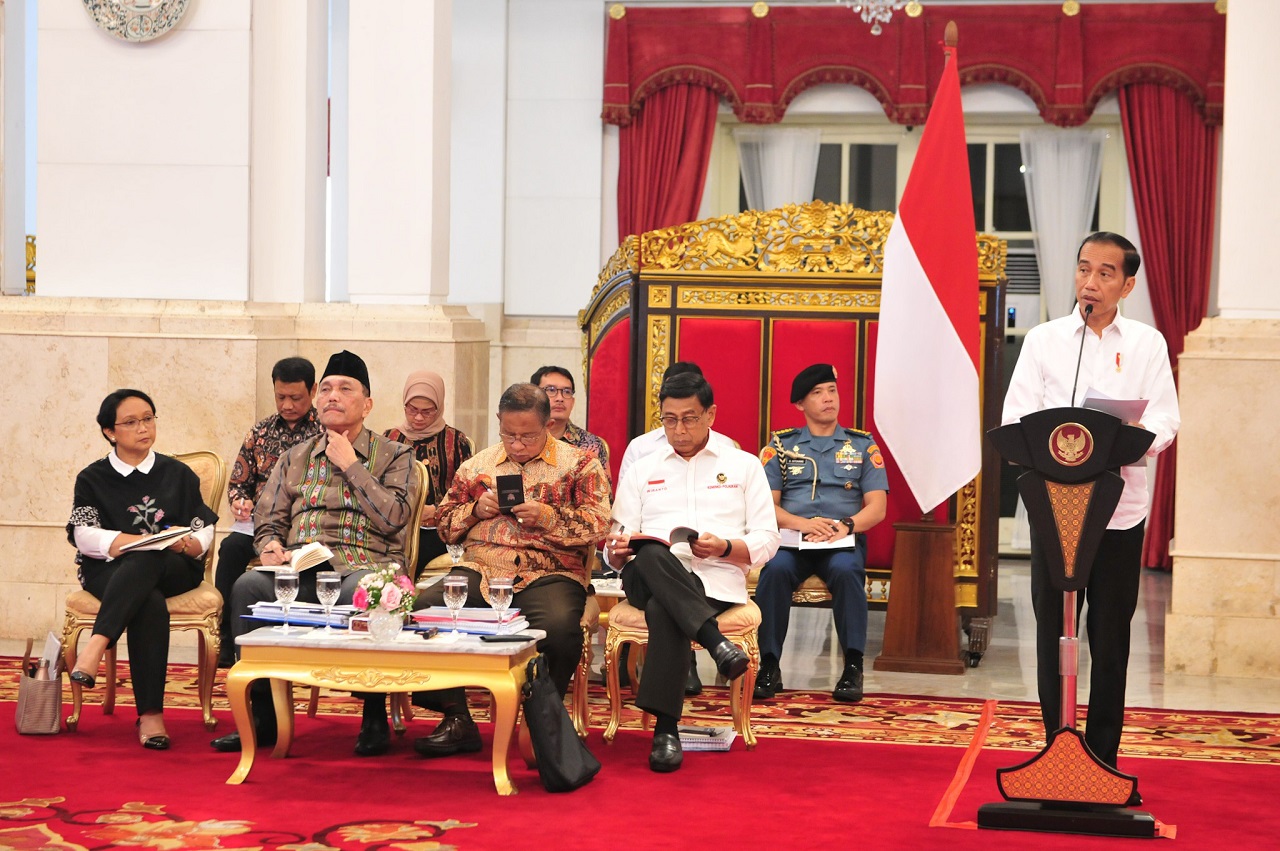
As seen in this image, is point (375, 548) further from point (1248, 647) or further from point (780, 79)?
point (780, 79)

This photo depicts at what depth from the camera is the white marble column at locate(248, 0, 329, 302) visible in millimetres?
6789

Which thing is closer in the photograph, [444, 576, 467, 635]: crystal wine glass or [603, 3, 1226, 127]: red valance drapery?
[444, 576, 467, 635]: crystal wine glass

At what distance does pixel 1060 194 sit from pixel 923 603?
4.47 metres

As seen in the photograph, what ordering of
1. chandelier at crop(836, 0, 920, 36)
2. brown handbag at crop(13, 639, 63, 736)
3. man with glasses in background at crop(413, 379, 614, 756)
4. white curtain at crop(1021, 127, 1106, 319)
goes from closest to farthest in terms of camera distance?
man with glasses in background at crop(413, 379, 614, 756) < brown handbag at crop(13, 639, 63, 736) < chandelier at crop(836, 0, 920, 36) < white curtain at crop(1021, 127, 1106, 319)

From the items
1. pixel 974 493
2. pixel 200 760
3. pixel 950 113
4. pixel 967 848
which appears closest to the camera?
pixel 967 848

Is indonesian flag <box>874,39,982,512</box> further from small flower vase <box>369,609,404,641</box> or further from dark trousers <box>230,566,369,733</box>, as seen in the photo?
small flower vase <box>369,609,404,641</box>

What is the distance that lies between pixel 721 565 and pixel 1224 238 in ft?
9.07

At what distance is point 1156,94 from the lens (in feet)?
30.9

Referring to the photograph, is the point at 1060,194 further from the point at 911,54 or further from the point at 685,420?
the point at 685,420

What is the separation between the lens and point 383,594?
168 inches

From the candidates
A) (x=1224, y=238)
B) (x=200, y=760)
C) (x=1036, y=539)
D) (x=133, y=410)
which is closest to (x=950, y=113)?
(x=1224, y=238)

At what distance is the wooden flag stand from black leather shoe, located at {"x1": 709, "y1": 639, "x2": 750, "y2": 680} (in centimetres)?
171

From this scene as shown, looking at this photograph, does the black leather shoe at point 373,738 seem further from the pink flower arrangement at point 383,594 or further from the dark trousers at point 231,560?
the dark trousers at point 231,560

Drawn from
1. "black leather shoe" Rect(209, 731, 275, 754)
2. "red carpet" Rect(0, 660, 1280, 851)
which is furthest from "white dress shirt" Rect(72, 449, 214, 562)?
"black leather shoe" Rect(209, 731, 275, 754)
